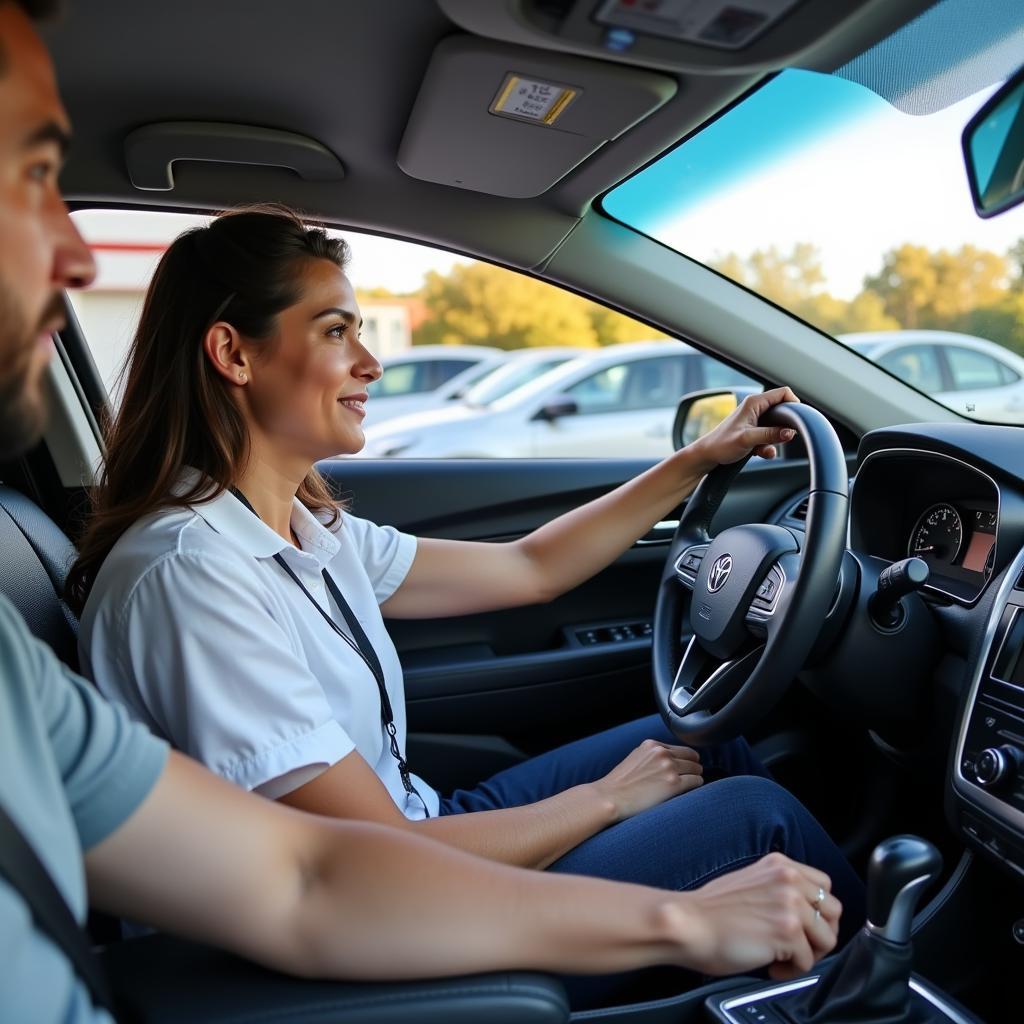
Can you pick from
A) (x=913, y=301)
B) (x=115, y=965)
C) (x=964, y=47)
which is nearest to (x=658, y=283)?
(x=964, y=47)

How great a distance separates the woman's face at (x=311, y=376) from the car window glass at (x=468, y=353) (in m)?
0.15

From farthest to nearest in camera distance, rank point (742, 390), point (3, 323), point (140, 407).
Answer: point (742, 390)
point (140, 407)
point (3, 323)

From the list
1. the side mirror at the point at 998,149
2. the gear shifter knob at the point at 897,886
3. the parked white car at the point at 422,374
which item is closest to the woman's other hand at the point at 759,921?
the gear shifter knob at the point at 897,886

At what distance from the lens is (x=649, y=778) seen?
5.32 feet

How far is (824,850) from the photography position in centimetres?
149

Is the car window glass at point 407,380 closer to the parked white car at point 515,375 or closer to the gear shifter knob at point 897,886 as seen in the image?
the parked white car at point 515,375

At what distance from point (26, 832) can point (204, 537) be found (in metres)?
0.61

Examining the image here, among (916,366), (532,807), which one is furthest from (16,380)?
(916,366)

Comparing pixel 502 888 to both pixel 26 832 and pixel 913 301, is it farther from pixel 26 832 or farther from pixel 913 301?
pixel 913 301

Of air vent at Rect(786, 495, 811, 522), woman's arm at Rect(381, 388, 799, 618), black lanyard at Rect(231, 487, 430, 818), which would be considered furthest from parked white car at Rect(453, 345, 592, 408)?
black lanyard at Rect(231, 487, 430, 818)

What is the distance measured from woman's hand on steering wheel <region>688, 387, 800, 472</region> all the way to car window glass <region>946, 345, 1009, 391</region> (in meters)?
0.83

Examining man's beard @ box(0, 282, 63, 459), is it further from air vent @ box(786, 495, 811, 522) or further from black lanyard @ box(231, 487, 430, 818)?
air vent @ box(786, 495, 811, 522)

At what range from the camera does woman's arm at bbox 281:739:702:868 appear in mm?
1258

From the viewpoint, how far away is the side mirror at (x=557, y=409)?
21.2ft
